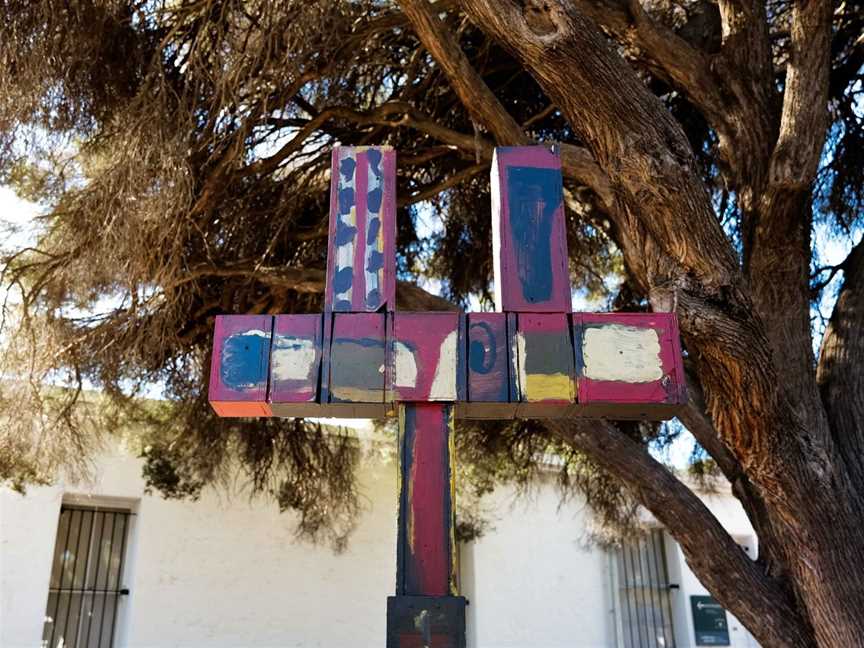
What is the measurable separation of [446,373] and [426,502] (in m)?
0.34

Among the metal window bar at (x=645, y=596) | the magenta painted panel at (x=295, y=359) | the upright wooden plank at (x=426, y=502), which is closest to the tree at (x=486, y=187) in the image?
the upright wooden plank at (x=426, y=502)

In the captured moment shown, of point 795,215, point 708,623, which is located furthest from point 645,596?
point 795,215

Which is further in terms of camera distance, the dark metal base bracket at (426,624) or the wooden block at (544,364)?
the wooden block at (544,364)

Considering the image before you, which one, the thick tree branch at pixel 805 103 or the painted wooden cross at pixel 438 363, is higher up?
the thick tree branch at pixel 805 103

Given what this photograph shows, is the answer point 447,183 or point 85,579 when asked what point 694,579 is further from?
point 447,183

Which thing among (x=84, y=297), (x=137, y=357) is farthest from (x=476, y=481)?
(x=84, y=297)

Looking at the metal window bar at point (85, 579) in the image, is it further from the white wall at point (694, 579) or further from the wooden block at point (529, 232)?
the wooden block at point (529, 232)

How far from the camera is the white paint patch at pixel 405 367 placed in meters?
2.32

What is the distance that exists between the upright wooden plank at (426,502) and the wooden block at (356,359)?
106 mm

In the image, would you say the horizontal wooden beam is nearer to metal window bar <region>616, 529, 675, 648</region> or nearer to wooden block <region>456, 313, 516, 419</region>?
wooden block <region>456, 313, 516, 419</region>

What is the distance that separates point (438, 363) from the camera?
2346 millimetres

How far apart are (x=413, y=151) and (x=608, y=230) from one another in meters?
1.52

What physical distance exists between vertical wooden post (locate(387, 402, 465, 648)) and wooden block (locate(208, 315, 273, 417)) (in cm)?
39

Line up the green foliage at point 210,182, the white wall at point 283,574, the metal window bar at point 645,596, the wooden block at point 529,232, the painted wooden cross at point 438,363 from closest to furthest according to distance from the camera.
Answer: the painted wooden cross at point 438,363 < the wooden block at point 529,232 < the green foliage at point 210,182 < the white wall at point 283,574 < the metal window bar at point 645,596
